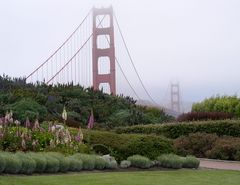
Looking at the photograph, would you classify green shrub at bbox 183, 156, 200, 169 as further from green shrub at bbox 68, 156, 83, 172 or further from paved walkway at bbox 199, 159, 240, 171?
green shrub at bbox 68, 156, 83, 172

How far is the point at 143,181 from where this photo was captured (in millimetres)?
9680

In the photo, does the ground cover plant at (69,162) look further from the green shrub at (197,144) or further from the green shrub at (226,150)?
the green shrub at (197,144)

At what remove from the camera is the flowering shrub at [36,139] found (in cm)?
1174

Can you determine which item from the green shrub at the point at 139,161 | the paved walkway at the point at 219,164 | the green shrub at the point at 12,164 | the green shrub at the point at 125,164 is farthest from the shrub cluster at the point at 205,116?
the green shrub at the point at 12,164

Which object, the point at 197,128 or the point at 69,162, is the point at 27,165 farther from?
the point at 197,128

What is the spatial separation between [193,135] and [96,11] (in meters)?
33.4

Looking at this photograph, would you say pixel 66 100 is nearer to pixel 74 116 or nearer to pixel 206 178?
pixel 74 116

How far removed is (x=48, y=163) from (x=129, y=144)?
139 inches

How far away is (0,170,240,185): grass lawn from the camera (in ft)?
28.9

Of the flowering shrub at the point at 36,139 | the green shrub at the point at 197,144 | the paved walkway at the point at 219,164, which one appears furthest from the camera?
the green shrub at the point at 197,144

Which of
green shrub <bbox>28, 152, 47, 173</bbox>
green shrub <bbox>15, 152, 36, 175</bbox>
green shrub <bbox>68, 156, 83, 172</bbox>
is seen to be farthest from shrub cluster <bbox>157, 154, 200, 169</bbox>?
green shrub <bbox>15, 152, 36, 175</bbox>

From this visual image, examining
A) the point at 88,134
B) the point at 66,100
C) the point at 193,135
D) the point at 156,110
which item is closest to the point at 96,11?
the point at 156,110

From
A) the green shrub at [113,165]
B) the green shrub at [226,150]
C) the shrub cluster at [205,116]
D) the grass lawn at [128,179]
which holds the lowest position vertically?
the grass lawn at [128,179]

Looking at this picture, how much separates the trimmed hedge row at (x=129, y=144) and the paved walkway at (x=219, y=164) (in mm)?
1158
